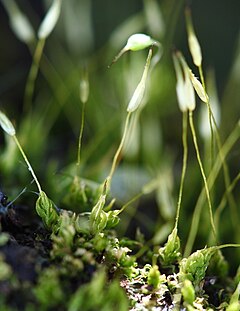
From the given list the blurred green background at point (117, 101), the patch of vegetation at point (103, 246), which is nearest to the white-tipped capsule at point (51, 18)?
the patch of vegetation at point (103, 246)

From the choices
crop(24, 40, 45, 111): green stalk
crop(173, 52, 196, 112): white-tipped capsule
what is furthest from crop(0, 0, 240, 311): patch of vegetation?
crop(24, 40, 45, 111): green stalk

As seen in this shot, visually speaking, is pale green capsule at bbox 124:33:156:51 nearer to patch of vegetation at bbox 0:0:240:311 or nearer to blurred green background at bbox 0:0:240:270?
patch of vegetation at bbox 0:0:240:311

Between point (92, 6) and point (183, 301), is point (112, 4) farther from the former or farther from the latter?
point (183, 301)

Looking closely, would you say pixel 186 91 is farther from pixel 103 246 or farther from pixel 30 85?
pixel 30 85

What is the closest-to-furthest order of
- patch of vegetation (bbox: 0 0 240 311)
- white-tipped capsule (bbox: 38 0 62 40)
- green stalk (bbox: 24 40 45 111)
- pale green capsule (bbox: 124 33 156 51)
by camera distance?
patch of vegetation (bbox: 0 0 240 311) → pale green capsule (bbox: 124 33 156 51) → white-tipped capsule (bbox: 38 0 62 40) → green stalk (bbox: 24 40 45 111)

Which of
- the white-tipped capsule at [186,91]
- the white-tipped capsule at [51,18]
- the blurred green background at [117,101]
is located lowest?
the blurred green background at [117,101]

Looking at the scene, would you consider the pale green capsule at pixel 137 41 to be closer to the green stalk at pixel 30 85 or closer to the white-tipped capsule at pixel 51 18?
the white-tipped capsule at pixel 51 18

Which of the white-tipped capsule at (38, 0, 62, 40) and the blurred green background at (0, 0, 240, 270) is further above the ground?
the white-tipped capsule at (38, 0, 62, 40)

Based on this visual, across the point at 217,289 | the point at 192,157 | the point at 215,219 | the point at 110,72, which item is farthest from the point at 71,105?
the point at 217,289
